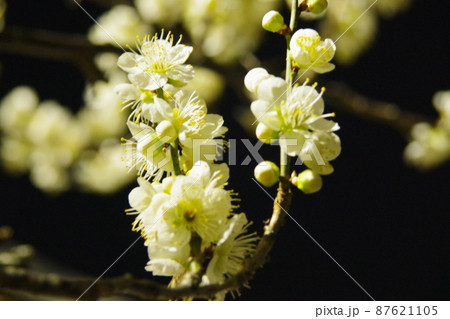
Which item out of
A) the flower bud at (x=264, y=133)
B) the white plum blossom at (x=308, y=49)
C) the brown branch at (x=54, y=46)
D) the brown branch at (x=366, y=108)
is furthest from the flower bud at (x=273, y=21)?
the brown branch at (x=366, y=108)

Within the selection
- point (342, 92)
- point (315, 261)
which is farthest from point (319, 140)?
point (315, 261)

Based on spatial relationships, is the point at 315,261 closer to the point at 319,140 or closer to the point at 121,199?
the point at 121,199

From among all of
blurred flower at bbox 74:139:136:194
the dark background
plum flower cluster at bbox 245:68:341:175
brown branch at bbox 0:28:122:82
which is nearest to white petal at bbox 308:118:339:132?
plum flower cluster at bbox 245:68:341:175

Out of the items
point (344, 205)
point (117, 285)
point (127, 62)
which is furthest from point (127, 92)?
point (344, 205)

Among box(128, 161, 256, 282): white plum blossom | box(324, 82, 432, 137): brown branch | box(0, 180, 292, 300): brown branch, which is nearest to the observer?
box(0, 180, 292, 300): brown branch

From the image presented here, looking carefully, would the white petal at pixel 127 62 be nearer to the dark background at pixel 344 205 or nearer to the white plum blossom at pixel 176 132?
the white plum blossom at pixel 176 132

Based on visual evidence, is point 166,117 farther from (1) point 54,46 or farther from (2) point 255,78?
(1) point 54,46

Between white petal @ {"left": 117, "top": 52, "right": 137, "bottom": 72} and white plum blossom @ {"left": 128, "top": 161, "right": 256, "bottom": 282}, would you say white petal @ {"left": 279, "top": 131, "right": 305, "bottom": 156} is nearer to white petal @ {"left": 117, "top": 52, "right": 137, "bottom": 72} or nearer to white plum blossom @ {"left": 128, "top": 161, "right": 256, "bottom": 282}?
white plum blossom @ {"left": 128, "top": 161, "right": 256, "bottom": 282}
